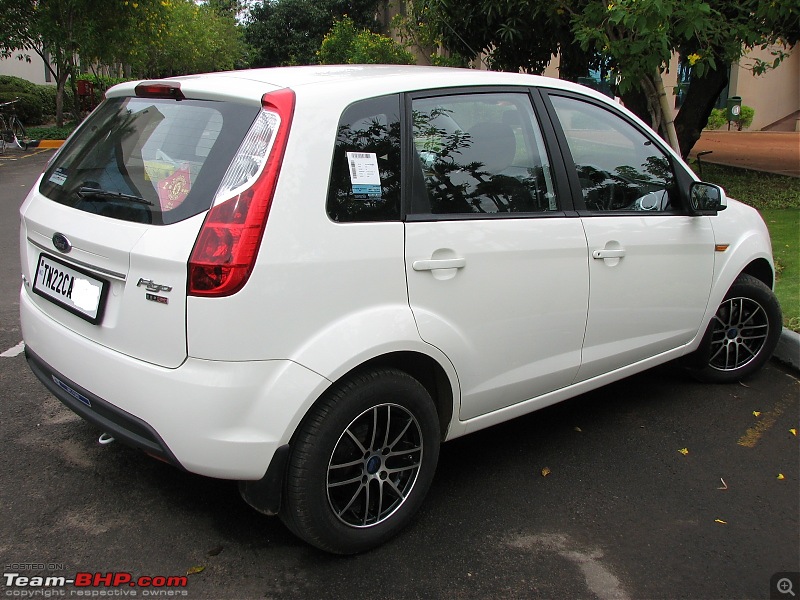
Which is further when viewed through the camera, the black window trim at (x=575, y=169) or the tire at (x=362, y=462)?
the black window trim at (x=575, y=169)

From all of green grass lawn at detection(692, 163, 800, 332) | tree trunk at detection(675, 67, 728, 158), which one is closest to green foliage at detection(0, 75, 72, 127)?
tree trunk at detection(675, 67, 728, 158)

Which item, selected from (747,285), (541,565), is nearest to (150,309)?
(541,565)

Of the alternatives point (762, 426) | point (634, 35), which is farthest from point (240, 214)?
point (634, 35)

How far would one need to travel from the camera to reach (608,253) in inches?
134

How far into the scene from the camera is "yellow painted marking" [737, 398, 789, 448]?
3895mm

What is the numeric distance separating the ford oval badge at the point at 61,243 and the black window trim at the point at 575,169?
2068 mm

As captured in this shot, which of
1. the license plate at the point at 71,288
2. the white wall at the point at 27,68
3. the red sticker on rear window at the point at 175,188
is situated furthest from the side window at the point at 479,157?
the white wall at the point at 27,68

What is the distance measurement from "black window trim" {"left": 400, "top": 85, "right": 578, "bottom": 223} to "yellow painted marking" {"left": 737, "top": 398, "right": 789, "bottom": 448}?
163 cm

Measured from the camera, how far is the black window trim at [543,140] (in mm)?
2770

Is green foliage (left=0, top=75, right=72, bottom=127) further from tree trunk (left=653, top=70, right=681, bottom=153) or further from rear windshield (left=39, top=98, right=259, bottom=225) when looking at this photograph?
rear windshield (left=39, top=98, right=259, bottom=225)

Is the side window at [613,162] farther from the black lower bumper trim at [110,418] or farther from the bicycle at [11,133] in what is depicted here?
the bicycle at [11,133]

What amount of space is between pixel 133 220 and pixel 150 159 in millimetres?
278

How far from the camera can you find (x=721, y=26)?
7762mm

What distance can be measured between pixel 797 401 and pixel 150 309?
12.5 feet
